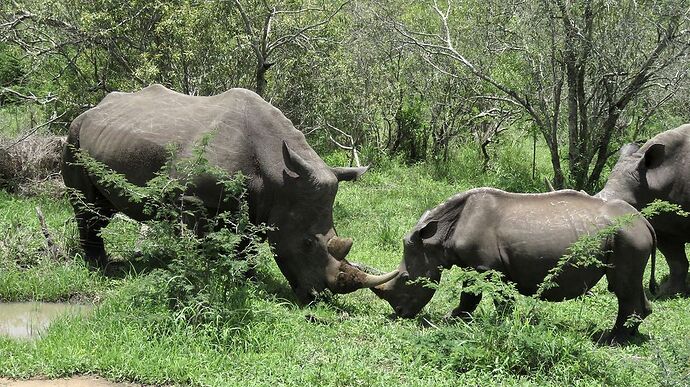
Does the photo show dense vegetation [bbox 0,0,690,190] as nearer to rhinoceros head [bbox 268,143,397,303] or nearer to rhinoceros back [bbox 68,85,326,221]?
rhinoceros back [bbox 68,85,326,221]

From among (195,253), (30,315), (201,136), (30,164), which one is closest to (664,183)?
(201,136)

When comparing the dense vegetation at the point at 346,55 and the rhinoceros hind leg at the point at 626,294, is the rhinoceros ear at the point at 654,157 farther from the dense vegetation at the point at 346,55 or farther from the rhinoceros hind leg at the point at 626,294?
the dense vegetation at the point at 346,55

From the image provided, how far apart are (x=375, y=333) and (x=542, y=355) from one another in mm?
1631

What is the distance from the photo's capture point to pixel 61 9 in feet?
42.1

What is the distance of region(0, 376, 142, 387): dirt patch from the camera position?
5871mm

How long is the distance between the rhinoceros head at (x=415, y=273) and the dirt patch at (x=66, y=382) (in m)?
2.76

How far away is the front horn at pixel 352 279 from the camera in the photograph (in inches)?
303

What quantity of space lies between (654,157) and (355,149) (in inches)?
344

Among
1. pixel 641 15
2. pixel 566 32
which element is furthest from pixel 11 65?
pixel 641 15

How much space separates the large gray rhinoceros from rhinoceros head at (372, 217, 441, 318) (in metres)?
0.19

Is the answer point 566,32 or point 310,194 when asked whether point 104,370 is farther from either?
point 566,32

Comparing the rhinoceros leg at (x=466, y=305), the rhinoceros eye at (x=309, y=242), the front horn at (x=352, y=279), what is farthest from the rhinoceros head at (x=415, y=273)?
the rhinoceros eye at (x=309, y=242)

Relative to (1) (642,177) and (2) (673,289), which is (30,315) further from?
(2) (673,289)

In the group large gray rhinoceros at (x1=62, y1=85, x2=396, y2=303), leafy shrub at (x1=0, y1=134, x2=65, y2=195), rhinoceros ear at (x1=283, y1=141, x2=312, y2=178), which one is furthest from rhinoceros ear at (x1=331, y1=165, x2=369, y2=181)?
leafy shrub at (x1=0, y1=134, x2=65, y2=195)
